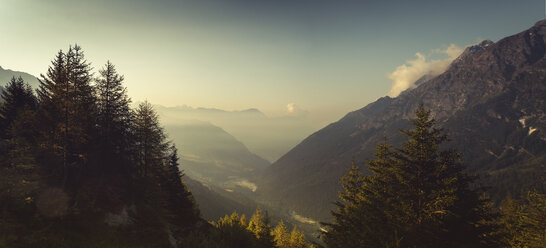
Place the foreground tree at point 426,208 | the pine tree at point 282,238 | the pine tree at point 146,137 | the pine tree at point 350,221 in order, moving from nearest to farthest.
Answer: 1. the foreground tree at point 426,208
2. the pine tree at point 350,221
3. the pine tree at point 146,137
4. the pine tree at point 282,238

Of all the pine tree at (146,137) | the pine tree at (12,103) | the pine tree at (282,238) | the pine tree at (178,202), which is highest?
the pine tree at (12,103)

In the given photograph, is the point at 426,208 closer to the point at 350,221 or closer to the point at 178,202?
the point at 350,221

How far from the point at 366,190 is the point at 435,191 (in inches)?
293

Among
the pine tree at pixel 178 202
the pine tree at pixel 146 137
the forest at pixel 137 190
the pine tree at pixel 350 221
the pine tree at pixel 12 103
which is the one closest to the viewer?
the forest at pixel 137 190

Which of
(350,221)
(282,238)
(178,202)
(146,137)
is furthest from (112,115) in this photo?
(282,238)

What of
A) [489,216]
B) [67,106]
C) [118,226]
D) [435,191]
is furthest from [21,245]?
[489,216]

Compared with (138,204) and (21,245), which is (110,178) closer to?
(138,204)

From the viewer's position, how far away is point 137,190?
103ft

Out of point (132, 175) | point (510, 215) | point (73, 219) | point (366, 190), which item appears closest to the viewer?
point (73, 219)

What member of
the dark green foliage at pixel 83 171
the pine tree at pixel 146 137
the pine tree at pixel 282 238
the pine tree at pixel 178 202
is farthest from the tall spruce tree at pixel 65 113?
the pine tree at pixel 282 238

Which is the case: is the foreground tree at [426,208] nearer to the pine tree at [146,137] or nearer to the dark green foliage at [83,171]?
the dark green foliage at [83,171]

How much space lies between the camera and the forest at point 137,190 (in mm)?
18688

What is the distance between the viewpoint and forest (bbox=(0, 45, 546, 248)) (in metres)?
18.7

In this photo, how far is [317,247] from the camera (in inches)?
1021
